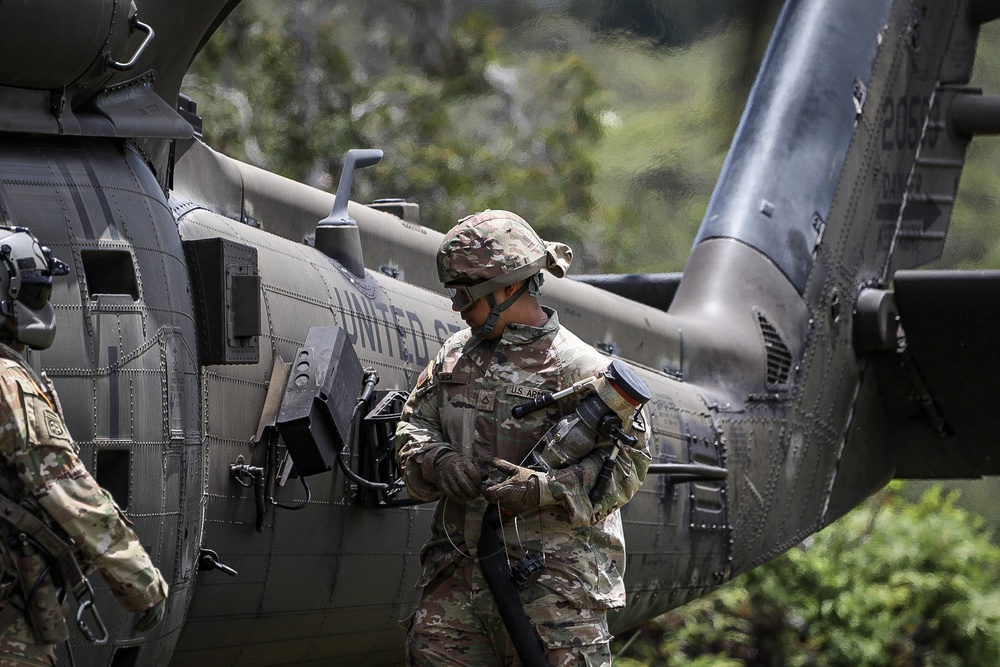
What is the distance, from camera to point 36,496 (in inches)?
102

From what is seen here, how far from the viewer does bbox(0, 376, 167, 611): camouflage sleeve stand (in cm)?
257

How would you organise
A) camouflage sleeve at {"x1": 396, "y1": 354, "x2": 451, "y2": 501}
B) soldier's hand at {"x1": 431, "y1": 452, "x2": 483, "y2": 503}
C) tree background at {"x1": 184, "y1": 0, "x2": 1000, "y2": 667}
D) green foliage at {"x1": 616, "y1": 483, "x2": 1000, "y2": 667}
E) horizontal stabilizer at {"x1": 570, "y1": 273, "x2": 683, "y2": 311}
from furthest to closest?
tree background at {"x1": 184, "y1": 0, "x2": 1000, "y2": 667} → green foliage at {"x1": 616, "y1": 483, "x2": 1000, "y2": 667} → horizontal stabilizer at {"x1": 570, "y1": 273, "x2": 683, "y2": 311} → camouflage sleeve at {"x1": 396, "y1": 354, "x2": 451, "y2": 501} → soldier's hand at {"x1": 431, "y1": 452, "x2": 483, "y2": 503}

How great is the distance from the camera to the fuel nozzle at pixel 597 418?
3.15 metres

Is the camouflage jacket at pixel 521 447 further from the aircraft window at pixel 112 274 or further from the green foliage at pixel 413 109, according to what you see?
the green foliage at pixel 413 109

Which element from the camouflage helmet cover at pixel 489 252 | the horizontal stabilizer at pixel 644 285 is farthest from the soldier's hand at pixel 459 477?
the horizontal stabilizer at pixel 644 285

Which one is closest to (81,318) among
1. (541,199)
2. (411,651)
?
(411,651)

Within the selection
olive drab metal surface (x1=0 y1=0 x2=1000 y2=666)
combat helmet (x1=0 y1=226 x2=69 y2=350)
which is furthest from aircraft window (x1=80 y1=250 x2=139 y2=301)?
combat helmet (x1=0 y1=226 x2=69 y2=350)

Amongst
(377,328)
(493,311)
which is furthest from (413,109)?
(493,311)

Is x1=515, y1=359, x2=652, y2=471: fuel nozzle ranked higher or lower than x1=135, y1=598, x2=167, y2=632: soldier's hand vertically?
higher

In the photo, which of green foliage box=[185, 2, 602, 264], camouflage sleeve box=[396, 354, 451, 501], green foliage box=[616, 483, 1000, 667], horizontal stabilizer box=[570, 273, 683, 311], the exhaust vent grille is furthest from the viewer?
green foliage box=[185, 2, 602, 264]

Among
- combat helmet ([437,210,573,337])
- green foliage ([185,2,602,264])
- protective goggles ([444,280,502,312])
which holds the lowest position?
protective goggles ([444,280,502,312])

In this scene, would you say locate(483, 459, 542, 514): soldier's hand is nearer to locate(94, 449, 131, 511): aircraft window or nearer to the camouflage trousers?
the camouflage trousers

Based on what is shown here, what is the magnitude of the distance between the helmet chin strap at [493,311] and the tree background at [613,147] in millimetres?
6214

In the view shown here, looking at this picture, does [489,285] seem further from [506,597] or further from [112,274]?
[112,274]
